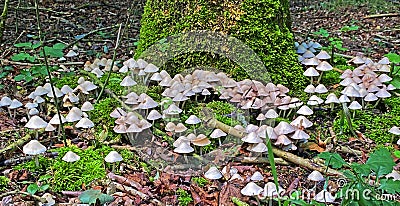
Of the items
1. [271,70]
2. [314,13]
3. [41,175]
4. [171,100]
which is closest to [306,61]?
[271,70]

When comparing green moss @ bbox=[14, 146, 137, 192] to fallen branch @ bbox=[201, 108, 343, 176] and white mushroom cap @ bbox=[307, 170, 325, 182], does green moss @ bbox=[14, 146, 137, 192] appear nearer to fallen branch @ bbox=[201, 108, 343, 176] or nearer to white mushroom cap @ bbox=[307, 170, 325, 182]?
fallen branch @ bbox=[201, 108, 343, 176]

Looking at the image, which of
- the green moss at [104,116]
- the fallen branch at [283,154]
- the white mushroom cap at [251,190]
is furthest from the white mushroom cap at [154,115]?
the white mushroom cap at [251,190]

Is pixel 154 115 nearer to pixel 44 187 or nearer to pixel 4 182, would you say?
pixel 44 187

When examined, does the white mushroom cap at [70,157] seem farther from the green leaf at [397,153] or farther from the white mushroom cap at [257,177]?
the green leaf at [397,153]

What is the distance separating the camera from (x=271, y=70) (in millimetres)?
4711

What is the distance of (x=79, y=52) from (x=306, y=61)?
3.60m

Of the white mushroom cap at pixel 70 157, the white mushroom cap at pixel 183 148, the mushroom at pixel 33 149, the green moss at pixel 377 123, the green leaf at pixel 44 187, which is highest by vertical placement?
the mushroom at pixel 33 149

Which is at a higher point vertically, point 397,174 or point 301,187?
point 397,174

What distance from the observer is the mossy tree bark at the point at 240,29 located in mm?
4672

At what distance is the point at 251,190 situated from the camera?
3.03 meters

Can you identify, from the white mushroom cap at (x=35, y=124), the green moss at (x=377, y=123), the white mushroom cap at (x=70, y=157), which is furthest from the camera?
the green moss at (x=377, y=123)

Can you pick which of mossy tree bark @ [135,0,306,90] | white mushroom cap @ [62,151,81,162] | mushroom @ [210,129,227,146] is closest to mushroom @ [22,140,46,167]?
white mushroom cap @ [62,151,81,162]

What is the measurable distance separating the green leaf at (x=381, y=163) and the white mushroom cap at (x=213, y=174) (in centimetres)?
109

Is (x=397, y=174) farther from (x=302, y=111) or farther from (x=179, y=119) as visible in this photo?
(x=179, y=119)
